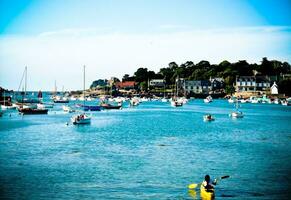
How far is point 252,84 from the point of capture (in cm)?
17400

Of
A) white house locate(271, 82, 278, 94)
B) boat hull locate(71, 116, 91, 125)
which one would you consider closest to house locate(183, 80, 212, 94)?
white house locate(271, 82, 278, 94)

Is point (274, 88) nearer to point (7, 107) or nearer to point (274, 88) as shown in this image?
point (274, 88)

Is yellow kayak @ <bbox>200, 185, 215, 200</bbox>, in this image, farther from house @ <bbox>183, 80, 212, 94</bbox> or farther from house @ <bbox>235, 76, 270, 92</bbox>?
house @ <bbox>183, 80, 212, 94</bbox>

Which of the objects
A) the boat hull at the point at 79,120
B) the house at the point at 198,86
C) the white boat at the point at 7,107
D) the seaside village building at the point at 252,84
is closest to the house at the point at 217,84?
the house at the point at 198,86

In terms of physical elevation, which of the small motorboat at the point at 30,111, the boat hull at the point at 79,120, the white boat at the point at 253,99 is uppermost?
the white boat at the point at 253,99

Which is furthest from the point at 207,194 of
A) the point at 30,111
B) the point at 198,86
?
the point at 198,86

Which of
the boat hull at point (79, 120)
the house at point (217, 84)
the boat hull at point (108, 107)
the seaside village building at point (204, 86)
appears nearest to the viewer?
the boat hull at point (79, 120)

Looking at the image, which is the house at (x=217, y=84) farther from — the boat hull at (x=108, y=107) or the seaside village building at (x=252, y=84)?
the boat hull at (x=108, y=107)

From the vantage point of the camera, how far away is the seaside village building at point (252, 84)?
174 m

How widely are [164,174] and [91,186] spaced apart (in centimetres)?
607

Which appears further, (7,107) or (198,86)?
(198,86)

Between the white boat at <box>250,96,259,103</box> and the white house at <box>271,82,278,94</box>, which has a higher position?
the white house at <box>271,82,278,94</box>

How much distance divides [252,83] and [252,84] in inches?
17.6

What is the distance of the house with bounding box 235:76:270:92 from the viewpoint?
17362cm
